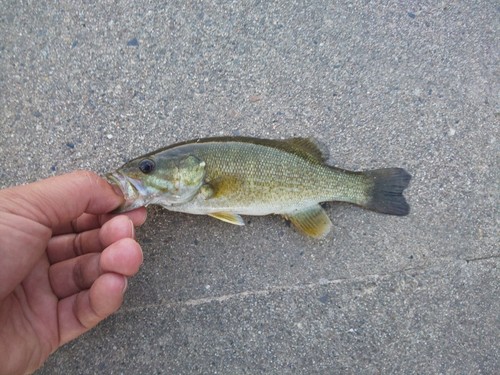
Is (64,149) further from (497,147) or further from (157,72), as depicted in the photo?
(497,147)

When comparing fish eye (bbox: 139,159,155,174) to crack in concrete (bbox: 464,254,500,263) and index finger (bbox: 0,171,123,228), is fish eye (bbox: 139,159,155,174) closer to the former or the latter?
index finger (bbox: 0,171,123,228)

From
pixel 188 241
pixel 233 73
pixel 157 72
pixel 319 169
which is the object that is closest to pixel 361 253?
pixel 319 169

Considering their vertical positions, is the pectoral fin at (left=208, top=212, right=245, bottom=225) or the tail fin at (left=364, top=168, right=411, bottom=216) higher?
the tail fin at (left=364, top=168, right=411, bottom=216)

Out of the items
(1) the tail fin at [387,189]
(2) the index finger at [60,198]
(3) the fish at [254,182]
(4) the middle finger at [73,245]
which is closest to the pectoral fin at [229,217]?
(3) the fish at [254,182]

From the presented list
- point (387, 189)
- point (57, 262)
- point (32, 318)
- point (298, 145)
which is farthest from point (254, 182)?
point (32, 318)

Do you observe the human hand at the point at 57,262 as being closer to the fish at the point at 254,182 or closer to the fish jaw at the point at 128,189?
the fish jaw at the point at 128,189

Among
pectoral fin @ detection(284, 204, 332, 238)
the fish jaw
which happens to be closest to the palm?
the fish jaw
